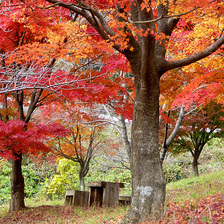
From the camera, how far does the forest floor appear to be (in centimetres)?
399

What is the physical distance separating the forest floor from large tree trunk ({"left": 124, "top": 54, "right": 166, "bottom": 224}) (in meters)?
0.33

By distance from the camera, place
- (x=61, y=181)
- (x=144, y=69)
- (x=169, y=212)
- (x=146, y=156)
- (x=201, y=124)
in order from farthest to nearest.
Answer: (x=61, y=181)
(x=201, y=124)
(x=144, y=69)
(x=146, y=156)
(x=169, y=212)

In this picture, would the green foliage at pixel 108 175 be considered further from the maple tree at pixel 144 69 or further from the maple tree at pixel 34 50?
the maple tree at pixel 144 69

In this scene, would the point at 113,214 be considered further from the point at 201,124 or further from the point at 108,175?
the point at 108,175

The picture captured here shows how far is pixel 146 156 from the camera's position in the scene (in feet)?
16.0

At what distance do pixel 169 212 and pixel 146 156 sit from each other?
106 centimetres

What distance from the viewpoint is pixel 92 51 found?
716 centimetres

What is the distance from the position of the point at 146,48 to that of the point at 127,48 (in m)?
0.44

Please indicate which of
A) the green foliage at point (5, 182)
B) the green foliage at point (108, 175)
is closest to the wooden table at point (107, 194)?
the green foliage at point (108, 175)

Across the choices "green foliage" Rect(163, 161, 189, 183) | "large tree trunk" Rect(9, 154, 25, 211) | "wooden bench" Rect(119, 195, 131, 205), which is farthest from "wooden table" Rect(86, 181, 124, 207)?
"green foliage" Rect(163, 161, 189, 183)

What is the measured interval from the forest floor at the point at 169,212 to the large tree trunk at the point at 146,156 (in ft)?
1.07

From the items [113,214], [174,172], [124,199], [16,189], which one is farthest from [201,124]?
[16,189]

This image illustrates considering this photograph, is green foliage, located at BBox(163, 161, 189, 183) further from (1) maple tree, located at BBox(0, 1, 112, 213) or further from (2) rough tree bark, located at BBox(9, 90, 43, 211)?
(1) maple tree, located at BBox(0, 1, 112, 213)

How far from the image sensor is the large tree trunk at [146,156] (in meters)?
4.63
